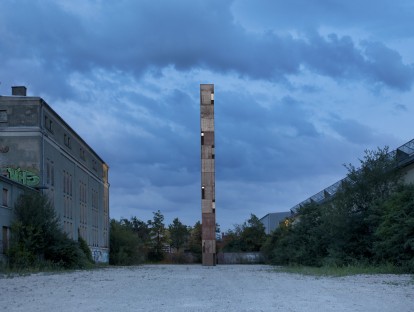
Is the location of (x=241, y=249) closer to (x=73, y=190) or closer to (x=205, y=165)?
(x=205, y=165)

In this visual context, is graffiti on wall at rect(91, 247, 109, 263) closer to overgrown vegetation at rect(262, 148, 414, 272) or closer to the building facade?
the building facade

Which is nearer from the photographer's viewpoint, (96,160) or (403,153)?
(403,153)

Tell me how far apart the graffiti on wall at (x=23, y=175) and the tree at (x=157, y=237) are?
56.7m

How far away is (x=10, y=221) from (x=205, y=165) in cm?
2987

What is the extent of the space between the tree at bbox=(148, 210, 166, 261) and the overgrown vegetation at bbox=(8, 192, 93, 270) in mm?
58435

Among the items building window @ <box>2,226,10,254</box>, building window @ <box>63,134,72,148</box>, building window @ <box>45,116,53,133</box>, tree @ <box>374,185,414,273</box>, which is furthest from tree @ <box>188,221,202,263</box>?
tree @ <box>374,185,414,273</box>

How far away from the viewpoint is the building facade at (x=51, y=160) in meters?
52.5

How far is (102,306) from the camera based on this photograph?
15.1m

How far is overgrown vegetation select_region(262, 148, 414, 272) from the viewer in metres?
32.9

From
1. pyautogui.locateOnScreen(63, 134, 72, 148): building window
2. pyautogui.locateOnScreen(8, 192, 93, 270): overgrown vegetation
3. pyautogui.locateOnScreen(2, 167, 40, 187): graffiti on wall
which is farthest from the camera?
pyautogui.locateOnScreen(63, 134, 72, 148): building window

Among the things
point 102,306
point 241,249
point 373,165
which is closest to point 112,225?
point 241,249

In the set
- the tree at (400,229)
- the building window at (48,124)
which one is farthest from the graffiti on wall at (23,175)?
the tree at (400,229)

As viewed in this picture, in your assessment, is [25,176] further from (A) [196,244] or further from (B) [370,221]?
(A) [196,244]

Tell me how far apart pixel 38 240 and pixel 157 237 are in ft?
238
